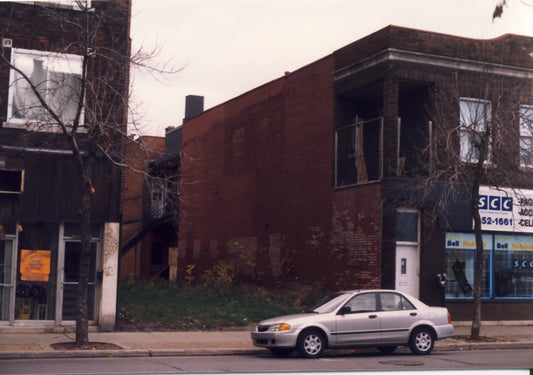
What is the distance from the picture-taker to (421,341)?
655 inches

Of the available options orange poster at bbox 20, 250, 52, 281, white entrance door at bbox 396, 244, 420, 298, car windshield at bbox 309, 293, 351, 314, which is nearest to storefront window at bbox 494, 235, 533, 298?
white entrance door at bbox 396, 244, 420, 298

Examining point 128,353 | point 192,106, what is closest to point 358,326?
point 128,353

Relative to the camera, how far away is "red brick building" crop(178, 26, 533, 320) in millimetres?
22594

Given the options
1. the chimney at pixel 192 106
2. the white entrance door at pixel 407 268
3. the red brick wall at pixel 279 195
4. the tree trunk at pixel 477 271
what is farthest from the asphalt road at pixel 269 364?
the chimney at pixel 192 106

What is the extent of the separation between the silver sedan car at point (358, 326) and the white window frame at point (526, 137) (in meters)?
7.00

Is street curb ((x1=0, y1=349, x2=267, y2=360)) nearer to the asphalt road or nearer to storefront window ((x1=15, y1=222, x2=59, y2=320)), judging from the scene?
the asphalt road

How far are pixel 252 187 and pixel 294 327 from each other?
16.2 metres

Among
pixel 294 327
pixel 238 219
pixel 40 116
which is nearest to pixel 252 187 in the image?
pixel 238 219

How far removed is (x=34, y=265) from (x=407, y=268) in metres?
10.6

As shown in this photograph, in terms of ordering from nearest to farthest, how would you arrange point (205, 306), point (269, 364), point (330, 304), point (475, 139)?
point (269, 364) < point (330, 304) < point (475, 139) < point (205, 306)

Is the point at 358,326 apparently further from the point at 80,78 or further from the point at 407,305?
the point at 80,78

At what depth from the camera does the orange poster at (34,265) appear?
1962cm

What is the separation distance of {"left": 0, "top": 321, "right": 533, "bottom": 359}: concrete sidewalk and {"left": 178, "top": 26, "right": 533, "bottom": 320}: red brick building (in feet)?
9.25

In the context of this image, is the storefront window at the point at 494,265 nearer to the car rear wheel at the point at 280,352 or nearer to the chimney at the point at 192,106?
the car rear wheel at the point at 280,352
